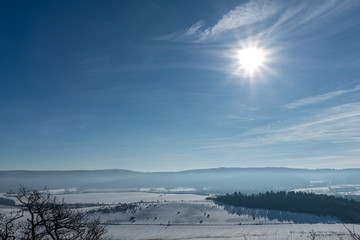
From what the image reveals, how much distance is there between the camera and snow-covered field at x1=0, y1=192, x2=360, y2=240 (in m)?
102

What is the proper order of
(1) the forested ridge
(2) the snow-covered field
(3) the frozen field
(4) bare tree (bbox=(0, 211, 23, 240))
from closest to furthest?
(4) bare tree (bbox=(0, 211, 23, 240)) → (3) the frozen field → (2) the snow-covered field → (1) the forested ridge

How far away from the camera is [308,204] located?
155750mm

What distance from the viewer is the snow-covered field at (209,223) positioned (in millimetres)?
102000

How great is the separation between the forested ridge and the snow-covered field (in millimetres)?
8502

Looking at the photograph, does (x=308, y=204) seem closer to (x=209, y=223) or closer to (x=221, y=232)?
(x=209, y=223)

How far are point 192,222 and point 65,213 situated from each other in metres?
131

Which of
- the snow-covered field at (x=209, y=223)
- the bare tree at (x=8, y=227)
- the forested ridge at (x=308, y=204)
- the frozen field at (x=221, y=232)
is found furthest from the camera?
the forested ridge at (x=308, y=204)

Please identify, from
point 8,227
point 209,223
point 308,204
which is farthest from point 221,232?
point 8,227

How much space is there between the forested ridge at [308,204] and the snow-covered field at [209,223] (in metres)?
8.50

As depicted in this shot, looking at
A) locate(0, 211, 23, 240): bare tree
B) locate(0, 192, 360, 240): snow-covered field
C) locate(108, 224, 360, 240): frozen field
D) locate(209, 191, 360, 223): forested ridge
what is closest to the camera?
locate(0, 211, 23, 240): bare tree

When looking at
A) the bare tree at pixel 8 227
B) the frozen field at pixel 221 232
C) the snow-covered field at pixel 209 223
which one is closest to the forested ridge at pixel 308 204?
the snow-covered field at pixel 209 223

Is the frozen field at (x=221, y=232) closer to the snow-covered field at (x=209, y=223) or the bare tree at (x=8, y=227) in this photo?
the snow-covered field at (x=209, y=223)

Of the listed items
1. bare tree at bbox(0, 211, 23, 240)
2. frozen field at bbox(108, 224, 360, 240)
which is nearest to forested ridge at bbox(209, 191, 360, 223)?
frozen field at bbox(108, 224, 360, 240)

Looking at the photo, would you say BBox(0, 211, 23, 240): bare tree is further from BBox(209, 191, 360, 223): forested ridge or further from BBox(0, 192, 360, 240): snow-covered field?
BBox(209, 191, 360, 223): forested ridge
